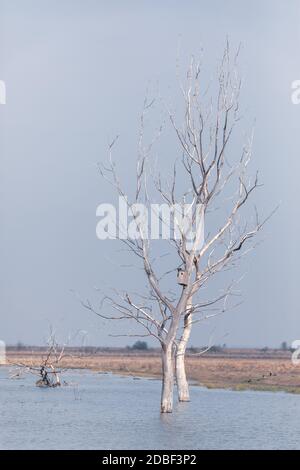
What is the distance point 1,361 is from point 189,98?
20.6m

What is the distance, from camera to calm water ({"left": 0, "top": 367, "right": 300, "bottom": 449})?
20.8 m

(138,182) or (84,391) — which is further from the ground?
(138,182)

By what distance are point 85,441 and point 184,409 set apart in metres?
7.39

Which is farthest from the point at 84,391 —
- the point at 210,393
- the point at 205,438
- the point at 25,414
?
the point at 205,438

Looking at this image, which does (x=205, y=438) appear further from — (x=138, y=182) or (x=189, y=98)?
(x=189, y=98)

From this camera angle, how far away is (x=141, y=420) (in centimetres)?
2519

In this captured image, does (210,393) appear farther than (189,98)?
Yes

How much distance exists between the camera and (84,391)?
36875 millimetres

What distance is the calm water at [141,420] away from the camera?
68.1 feet

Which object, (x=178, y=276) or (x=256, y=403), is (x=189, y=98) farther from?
(x=256, y=403)
